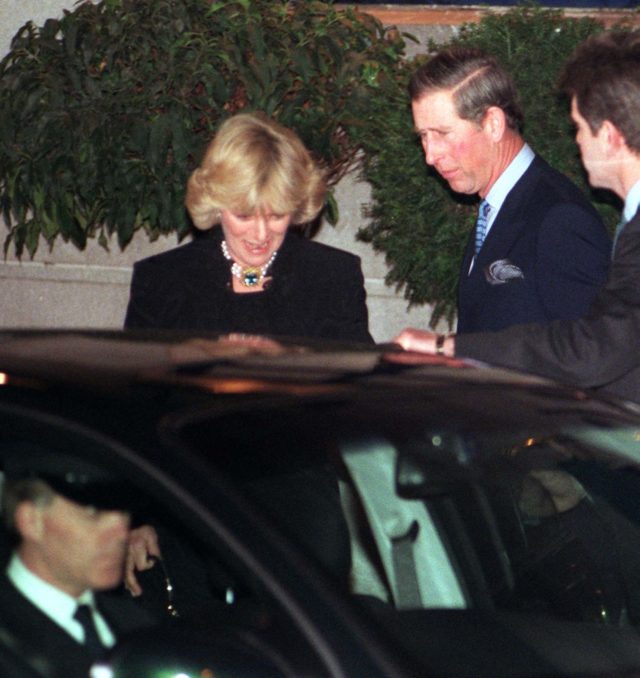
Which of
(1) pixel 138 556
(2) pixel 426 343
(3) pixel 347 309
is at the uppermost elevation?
(3) pixel 347 309

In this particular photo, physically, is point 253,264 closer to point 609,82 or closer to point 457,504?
point 609,82

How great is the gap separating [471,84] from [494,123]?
13 centimetres

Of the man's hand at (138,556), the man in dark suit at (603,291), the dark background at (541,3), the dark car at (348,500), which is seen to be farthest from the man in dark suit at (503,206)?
the dark background at (541,3)

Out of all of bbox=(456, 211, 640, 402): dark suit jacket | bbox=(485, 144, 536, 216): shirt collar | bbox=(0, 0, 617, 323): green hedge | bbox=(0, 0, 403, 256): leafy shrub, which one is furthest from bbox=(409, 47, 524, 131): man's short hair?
bbox=(0, 0, 403, 256): leafy shrub

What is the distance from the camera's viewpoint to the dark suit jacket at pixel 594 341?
11.8 feet

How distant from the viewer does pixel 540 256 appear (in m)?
3.94

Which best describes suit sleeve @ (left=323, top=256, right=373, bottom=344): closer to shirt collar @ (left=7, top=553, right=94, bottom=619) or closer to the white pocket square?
the white pocket square

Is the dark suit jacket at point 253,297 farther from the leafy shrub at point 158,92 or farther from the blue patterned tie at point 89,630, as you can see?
the leafy shrub at point 158,92

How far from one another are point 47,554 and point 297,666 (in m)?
0.58

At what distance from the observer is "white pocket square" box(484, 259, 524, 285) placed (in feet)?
13.2

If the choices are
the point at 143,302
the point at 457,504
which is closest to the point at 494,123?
the point at 143,302

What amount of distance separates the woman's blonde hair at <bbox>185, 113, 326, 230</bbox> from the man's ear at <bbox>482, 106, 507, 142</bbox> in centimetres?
58

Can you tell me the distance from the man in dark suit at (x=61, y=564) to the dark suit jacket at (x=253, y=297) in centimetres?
189

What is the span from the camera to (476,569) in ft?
9.11
